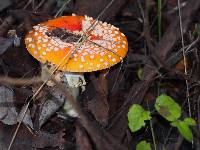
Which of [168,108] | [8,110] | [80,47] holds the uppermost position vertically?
[80,47]

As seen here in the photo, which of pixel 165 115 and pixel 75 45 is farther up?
pixel 75 45

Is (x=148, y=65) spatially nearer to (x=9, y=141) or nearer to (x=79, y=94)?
(x=79, y=94)

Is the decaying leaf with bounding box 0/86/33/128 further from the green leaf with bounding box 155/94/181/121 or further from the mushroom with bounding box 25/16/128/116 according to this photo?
the green leaf with bounding box 155/94/181/121

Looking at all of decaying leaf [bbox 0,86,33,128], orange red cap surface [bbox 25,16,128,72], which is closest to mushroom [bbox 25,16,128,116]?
orange red cap surface [bbox 25,16,128,72]

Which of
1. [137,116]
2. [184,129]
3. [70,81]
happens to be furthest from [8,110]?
[184,129]

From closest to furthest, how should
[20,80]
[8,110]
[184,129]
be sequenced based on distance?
[184,129] → [8,110] → [20,80]

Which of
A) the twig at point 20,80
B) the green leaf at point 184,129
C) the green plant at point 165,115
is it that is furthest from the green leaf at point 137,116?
the twig at point 20,80

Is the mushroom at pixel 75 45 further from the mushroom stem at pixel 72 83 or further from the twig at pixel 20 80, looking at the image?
the twig at pixel 20 80

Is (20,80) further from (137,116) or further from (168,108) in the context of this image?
(168,108)
